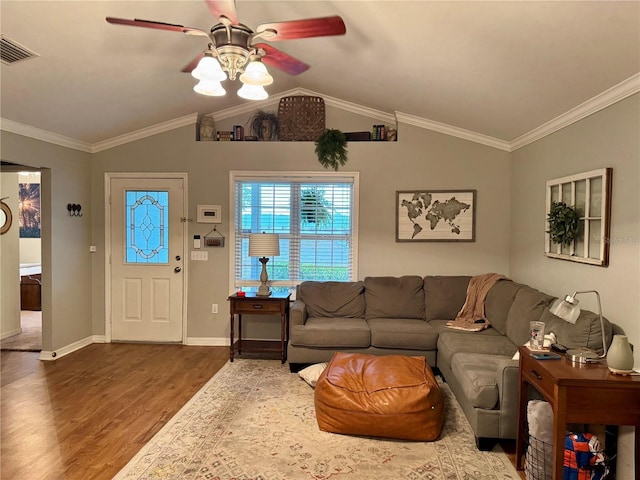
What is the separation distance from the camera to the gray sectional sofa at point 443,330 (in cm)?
260

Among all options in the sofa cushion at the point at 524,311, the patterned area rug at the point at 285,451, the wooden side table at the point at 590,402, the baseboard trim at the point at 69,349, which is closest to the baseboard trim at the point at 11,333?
the baseboard trim at the point at 69,349

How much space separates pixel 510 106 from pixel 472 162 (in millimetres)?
1203

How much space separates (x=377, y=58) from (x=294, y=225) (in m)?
2.17

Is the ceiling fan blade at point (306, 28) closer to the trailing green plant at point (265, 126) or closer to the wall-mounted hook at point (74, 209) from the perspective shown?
the trailing green plant at point (265, 126)

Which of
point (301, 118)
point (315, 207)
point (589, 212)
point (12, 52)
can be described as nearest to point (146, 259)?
point (315, 207)

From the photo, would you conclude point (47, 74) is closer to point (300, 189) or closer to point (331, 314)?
point (300, 189)

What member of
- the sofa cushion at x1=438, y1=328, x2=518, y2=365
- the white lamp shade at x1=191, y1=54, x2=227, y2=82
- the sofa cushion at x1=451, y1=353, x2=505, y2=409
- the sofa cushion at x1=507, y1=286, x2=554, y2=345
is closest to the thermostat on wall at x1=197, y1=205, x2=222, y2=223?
the white lamp shade at x1=191, y1=54, x2=227, y2=82

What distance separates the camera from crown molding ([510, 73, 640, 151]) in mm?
2469

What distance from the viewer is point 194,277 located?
194 inches

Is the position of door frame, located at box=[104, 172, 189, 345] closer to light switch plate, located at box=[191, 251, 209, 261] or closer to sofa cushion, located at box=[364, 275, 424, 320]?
light switch plate, located at box=[191, 251, 209, 261]

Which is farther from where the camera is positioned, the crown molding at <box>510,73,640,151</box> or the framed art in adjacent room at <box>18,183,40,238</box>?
the framed art in adjacent room at <box>18,183,40,238</box>

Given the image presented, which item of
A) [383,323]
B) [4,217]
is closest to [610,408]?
[383,323]

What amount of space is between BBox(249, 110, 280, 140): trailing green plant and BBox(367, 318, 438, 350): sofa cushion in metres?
2.52

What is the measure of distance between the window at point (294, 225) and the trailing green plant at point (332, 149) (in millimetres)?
233
